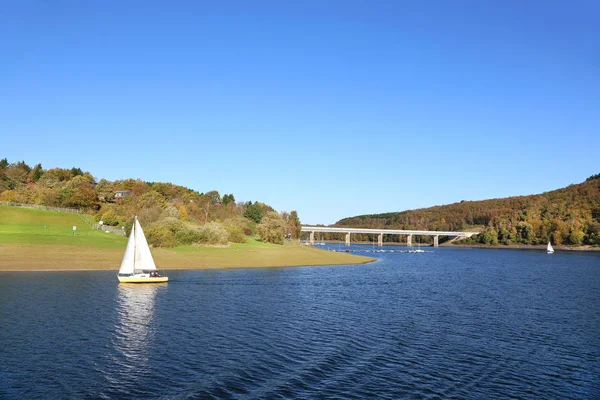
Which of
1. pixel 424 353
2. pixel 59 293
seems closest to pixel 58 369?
pixel 424 353

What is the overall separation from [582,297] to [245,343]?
49.3 m

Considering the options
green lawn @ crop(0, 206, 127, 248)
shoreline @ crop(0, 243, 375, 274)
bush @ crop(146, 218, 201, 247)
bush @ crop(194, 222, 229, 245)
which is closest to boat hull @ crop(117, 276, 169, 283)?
shoreline @ crop(0, 243, 375, 274)

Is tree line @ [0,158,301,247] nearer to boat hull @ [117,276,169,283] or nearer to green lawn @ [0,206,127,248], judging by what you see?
green lawn @ [0,206,127,248]

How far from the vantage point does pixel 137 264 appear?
67688 mm

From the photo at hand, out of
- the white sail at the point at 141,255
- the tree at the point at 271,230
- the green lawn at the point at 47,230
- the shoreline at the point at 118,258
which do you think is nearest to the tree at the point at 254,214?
the tree at the point at 271,230

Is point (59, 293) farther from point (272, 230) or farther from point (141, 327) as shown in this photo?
point (272, 230)

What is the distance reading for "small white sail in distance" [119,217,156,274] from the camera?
2601 inches

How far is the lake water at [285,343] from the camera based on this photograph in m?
25.7

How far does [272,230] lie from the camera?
14000 centimetres

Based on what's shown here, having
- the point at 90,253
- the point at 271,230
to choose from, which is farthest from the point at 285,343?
the point at 271,230

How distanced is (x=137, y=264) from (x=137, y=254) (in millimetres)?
1411

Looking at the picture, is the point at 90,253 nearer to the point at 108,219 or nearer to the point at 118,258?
the point at 118,258

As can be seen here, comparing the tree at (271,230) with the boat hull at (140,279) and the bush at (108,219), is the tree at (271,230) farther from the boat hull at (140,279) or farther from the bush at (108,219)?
the boat hull at (140,279)

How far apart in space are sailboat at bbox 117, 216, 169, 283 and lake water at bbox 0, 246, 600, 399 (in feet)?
11.3
